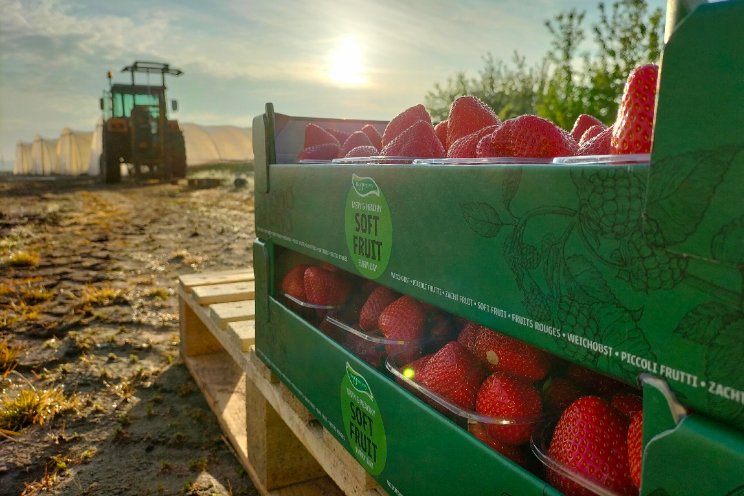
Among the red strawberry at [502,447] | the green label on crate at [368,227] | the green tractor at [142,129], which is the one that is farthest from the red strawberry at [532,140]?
the green tractor at [142,129]

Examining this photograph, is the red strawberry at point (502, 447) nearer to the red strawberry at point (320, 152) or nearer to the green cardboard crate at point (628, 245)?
the green cardboard crate at point (628, 245)

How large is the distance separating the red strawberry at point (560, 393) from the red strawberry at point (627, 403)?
0.15 meters

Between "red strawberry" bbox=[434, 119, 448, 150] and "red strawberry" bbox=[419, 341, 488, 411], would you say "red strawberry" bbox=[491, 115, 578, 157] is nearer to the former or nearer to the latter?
"red strawberry" bbox=[419, 341, 488, 411]

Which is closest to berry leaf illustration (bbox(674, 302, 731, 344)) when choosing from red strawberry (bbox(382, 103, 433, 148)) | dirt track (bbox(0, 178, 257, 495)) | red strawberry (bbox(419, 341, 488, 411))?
red strawberry (bbox(419, 341, 488, 411))

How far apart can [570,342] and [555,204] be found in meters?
0.18

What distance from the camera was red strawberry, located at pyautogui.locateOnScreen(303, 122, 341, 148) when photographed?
1933mm

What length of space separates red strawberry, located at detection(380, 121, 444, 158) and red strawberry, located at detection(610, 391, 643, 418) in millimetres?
700

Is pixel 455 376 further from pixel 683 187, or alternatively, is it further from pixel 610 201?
pixel 683 187

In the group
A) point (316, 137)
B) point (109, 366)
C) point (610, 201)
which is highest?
point (316, 137)

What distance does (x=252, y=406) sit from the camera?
88.7 inches

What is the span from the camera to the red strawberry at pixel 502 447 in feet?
3.49

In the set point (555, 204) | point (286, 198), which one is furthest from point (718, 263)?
point (286, 198)

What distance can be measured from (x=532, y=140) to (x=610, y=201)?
41 centimetres

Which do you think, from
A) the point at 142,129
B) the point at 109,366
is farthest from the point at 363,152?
the point at 142,129
